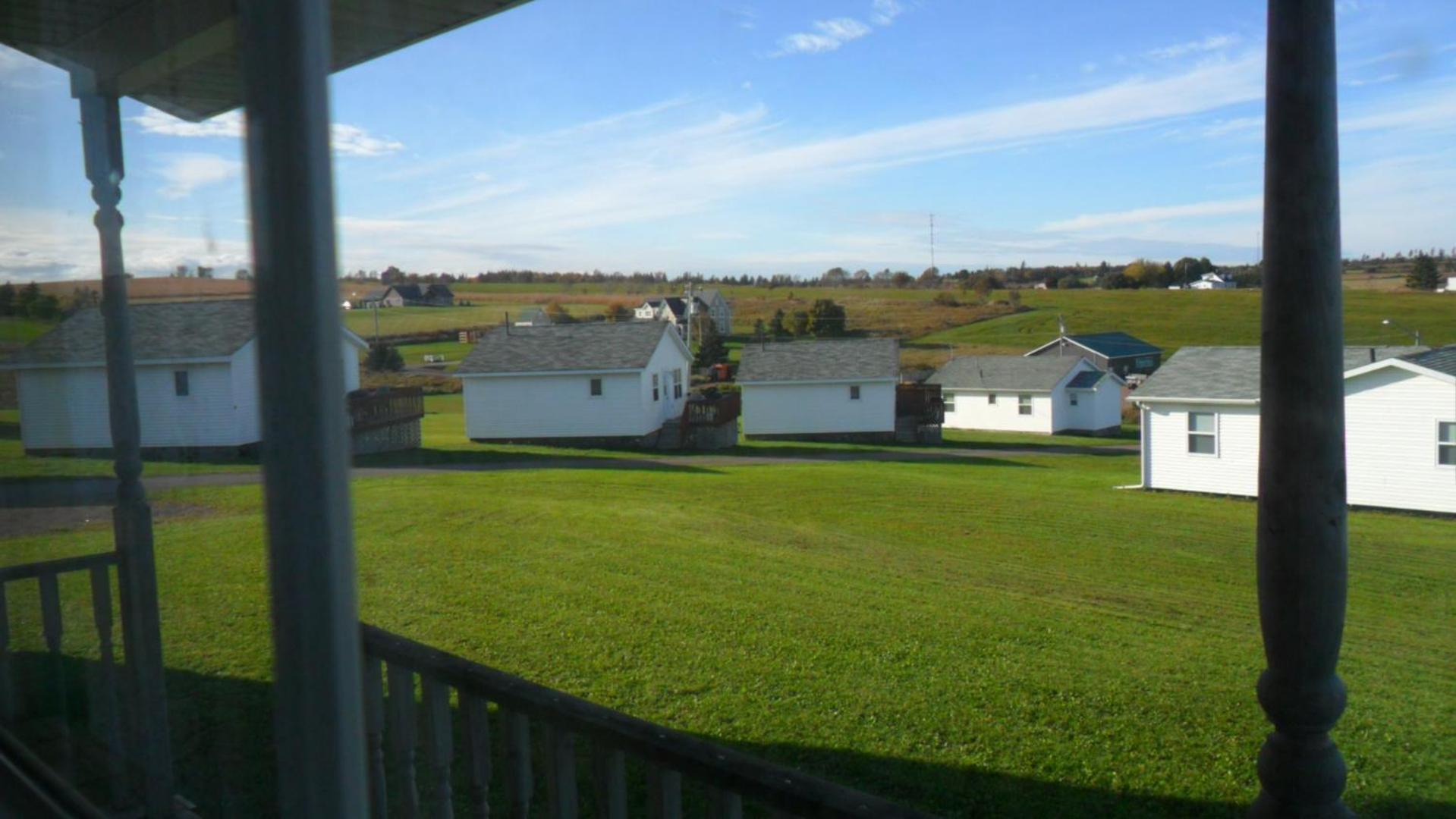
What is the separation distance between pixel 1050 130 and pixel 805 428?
21.6ft

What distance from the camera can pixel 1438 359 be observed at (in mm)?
2096

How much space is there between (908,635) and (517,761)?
4.63 ft

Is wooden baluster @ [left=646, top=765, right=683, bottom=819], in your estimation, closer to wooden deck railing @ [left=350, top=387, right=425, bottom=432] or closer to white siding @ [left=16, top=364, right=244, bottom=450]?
white siding @ [left=16, top=364, right=244, bottom=450]

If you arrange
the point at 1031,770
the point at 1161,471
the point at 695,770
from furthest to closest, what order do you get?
the point at 1161,471 < the point at 1031,770 < the point at 695,770

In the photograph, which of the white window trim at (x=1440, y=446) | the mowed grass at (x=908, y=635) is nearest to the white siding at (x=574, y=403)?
the mowed grass at (x=908, y=635)

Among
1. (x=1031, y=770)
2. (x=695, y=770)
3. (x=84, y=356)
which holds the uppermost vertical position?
(x=84, y=356)

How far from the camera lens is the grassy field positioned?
6.70ft

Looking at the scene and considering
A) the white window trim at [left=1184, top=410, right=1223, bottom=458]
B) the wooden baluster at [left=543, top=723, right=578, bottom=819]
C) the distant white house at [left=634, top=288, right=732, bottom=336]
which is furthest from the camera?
the distant white house at [left=634, top=288, right=732, bottom=336]

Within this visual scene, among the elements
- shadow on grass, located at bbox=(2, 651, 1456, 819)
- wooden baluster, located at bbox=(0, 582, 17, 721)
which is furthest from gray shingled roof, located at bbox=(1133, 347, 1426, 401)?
wooden baluster, located at bbox=(0, 582, 17, 721)

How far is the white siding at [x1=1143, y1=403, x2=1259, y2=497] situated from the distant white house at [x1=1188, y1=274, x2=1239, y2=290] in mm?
427

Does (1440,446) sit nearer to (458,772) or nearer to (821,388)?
(458,772)

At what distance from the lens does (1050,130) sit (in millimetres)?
2555

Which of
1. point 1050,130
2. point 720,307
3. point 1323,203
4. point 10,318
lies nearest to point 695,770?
point 1323,203

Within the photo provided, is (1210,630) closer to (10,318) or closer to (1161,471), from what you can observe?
(1161,471)
